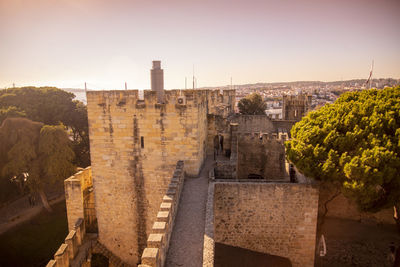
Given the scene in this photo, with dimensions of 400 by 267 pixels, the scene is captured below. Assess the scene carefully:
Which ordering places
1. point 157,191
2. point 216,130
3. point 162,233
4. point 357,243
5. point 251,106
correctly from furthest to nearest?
point 251,106, point 216,130, point 357,243, point 157,191, point 162,233

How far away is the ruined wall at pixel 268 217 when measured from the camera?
1073cm

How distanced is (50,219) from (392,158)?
2081cm

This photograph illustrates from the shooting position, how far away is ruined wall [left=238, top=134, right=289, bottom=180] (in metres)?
16.6

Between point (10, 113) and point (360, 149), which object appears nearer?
point (360, 149)

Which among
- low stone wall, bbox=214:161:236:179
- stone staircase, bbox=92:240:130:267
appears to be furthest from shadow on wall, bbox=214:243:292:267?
stone staircase, bbox=92:240:130:267

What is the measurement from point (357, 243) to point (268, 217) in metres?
6.52

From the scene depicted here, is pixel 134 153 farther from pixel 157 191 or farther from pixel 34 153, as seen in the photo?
pixel 34 153

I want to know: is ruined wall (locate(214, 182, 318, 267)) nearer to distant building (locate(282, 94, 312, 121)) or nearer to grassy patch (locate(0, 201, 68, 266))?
grassy patch (locate(0, 201, 68, 266))

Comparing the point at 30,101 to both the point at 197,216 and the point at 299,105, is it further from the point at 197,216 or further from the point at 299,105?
the point at 299,105

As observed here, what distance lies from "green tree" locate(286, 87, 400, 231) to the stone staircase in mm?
9204

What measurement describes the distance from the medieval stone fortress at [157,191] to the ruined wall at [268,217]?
0.13 ft

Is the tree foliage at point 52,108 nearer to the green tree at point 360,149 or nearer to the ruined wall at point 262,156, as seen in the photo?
the ruined wall at point 262,156

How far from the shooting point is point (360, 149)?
9.66m

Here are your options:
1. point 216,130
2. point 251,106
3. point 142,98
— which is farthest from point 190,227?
point 251,106
